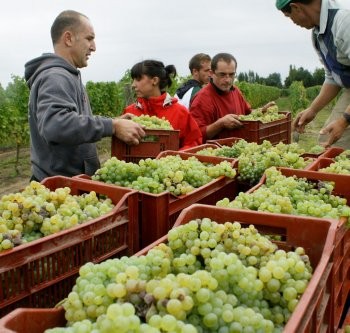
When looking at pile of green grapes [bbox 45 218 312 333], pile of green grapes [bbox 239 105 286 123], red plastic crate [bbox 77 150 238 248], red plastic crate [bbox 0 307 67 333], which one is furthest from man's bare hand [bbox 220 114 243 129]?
red plastic crate [bbox 0 307 67 333]

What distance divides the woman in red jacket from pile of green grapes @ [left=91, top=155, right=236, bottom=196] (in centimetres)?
171

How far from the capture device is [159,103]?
447 cm

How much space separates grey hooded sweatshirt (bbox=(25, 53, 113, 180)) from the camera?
9.15 feet

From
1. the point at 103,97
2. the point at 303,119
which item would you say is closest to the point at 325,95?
the point at 303,119

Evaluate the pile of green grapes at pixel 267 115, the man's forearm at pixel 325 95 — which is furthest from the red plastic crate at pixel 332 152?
the pile of green grapes at pixel 267 115

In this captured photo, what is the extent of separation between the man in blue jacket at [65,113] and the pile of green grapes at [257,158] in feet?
2.21

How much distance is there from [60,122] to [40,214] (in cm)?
109

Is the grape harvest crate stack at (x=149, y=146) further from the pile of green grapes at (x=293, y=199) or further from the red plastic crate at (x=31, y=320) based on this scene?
the red plastic crate at (x=31, y=320)

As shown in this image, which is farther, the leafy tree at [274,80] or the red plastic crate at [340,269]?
the leafy tree at [274,80]

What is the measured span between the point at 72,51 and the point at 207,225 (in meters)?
2.39

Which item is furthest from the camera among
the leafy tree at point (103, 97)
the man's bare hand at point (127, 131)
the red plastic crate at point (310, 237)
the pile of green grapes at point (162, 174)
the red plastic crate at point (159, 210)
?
the leafy tree at point (103, 97)

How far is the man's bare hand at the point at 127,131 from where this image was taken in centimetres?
293

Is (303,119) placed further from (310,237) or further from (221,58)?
(310,237)

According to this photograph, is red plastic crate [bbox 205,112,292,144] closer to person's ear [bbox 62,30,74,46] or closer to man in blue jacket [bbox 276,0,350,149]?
man in blue jacket [bbox 276,0,350,149]
